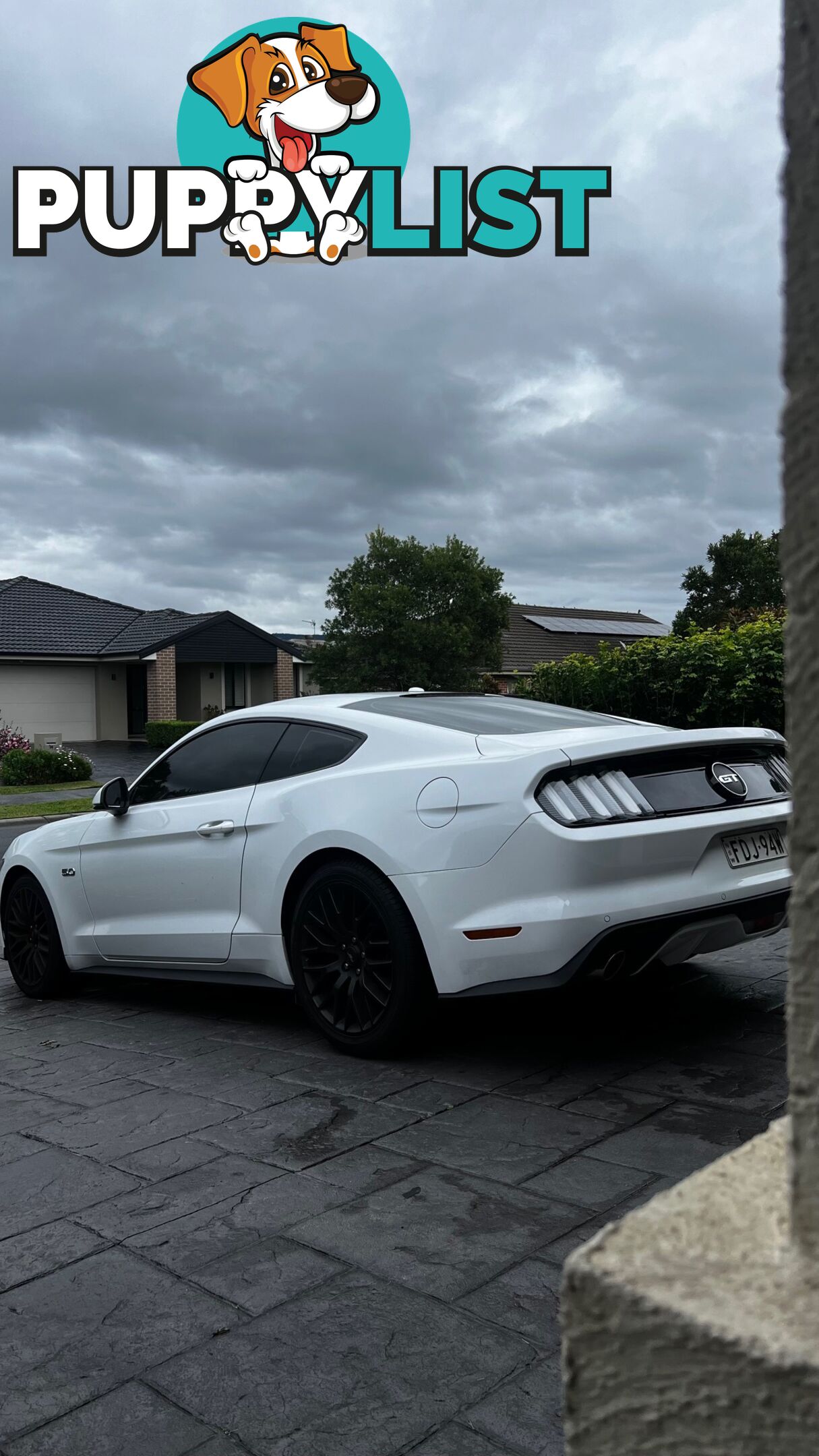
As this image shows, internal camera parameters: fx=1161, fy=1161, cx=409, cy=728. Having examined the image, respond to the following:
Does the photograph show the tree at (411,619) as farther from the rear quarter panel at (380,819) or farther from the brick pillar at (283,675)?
the rear quarter panel at (380,819)

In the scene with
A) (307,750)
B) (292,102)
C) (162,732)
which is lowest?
(162,732)

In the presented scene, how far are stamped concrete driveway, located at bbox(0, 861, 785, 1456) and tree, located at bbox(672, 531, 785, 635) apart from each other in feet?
182

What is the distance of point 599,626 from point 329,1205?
63.8m

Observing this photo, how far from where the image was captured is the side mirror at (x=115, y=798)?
233 inches

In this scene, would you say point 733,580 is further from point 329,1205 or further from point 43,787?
point 329,1205

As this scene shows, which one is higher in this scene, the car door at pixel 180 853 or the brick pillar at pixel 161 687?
the brick pillar at pixel 161 687

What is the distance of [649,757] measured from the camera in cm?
453

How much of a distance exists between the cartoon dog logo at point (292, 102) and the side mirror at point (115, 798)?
10.9 m

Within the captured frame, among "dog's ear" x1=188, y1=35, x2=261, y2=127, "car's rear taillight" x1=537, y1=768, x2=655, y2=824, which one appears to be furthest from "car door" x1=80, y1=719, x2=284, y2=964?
"dog's ear" x1=188, y1=35, x2=261, y2=127

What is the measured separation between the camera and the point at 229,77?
14.0 m

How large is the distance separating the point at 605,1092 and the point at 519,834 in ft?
3.16

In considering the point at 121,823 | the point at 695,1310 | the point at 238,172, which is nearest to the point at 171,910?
the point at 121,823

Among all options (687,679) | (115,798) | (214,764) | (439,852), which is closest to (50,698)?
(687,679)

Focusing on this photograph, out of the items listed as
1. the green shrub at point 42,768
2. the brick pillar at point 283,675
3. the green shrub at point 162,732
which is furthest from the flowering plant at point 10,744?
the brick pillar at point 283,675
